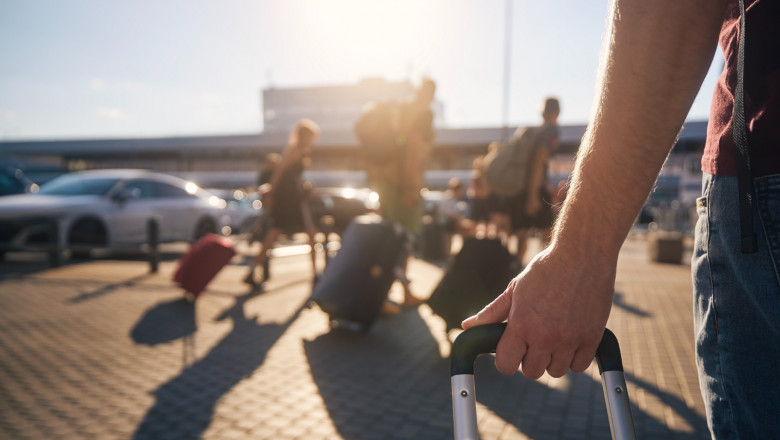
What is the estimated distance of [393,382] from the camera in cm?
385

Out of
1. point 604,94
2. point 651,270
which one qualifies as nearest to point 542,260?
point 604,94

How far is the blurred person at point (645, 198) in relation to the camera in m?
0.97

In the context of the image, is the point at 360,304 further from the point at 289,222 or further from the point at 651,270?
the point at 651,270

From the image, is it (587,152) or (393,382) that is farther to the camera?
(393,382)

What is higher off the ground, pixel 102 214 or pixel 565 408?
pixel 102 214

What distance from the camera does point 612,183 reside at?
102 centimetres

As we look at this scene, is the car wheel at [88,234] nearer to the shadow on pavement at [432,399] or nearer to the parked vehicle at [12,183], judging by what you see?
the parked vehicle at [12,183]

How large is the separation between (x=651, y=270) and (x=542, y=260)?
1026 centimetres

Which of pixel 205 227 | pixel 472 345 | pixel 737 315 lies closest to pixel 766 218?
pixel 737 315

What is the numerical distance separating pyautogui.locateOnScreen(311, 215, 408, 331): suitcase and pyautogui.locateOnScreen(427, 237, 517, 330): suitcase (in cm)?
66

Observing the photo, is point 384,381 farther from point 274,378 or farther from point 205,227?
point 205,227

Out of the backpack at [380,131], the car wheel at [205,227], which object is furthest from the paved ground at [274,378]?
the car wheel at [205,227]

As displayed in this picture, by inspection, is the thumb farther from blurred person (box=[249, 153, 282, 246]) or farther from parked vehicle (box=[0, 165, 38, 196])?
parked vehicle (box=[0, 165, 38, 196])

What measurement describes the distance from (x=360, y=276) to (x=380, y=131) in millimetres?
1753
